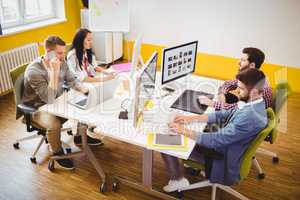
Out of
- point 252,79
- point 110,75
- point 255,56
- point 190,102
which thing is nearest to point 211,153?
point 252,79

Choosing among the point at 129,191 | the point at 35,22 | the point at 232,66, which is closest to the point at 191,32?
the point at 232,66

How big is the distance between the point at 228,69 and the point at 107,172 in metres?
3.15

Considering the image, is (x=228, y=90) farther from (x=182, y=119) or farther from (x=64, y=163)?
(x=64, y=163)

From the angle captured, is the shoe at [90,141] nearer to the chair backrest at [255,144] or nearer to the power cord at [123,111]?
the power cord at [123,111]

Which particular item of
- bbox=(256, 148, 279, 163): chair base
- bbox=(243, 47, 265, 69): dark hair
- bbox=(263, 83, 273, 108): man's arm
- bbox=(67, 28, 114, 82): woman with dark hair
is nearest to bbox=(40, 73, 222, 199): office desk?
bbox=(67, 28, 114, 82): woman with dark hair

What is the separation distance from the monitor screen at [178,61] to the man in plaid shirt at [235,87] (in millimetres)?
373

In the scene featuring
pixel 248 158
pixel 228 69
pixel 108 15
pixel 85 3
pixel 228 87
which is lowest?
pixel 248 158

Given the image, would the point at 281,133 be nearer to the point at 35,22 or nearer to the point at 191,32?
the point at 191,32

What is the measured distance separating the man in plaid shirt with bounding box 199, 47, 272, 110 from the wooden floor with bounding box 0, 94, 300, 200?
0.78m

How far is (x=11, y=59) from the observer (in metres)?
4.37

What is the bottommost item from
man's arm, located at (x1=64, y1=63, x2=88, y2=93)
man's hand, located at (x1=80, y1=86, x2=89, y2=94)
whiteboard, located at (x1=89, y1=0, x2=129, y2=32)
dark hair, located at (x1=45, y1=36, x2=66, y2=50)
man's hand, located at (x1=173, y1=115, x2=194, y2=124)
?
man's hand, located at (x1=173, y1=115, x2=194, y2=124)

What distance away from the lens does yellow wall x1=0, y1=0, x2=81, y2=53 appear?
14.7ft

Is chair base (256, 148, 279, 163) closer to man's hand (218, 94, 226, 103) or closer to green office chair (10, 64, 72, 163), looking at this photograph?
man's hand (218, 94, 226, 103)

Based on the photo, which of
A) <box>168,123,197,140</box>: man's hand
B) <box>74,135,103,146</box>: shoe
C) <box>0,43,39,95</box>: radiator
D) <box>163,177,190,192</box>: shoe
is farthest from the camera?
<box>0,43,39,95</box>: radiator
